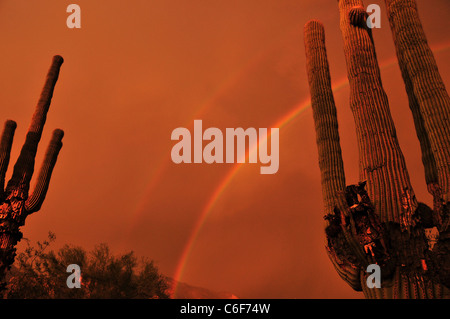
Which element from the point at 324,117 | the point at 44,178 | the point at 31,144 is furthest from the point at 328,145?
the point at 31,144

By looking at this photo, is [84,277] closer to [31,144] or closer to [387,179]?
[31,144]

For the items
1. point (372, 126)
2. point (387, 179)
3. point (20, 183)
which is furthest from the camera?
point (20, 183)

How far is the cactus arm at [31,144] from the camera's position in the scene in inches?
437

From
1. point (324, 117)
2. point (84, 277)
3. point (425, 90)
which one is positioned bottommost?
point (84, 277)

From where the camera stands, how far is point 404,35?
34.0 ft

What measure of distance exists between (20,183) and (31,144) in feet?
4.66

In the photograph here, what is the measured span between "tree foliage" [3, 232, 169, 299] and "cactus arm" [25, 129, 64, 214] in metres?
4.72

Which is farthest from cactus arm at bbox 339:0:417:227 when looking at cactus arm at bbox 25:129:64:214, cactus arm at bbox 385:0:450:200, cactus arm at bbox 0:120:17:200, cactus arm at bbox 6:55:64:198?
cactus arm at bbox 0:120:17:200

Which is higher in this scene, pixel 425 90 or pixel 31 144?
pixel 425 90

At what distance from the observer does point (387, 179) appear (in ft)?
29.0

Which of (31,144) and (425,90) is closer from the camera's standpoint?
(425,90)

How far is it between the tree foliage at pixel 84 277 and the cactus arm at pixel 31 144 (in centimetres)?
530

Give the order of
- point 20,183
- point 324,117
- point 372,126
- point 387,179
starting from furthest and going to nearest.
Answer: point 324,117, point 20,183, point 372,126, point 387,179
